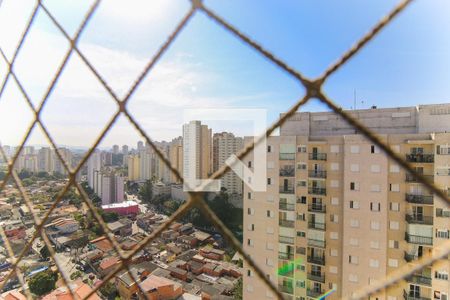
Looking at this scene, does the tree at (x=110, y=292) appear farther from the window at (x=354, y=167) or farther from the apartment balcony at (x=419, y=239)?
the apartment balcony at (x=419, y=239)

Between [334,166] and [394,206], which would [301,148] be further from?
[394,206]

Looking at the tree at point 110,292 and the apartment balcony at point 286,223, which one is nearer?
the apartment balcony at point 286,223

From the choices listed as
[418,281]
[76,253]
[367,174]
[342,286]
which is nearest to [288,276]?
[342,286]

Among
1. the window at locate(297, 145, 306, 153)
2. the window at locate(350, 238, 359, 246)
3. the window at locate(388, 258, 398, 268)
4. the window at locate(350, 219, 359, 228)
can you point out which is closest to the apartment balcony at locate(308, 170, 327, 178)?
the window at locate(297, 145, 306, 153)

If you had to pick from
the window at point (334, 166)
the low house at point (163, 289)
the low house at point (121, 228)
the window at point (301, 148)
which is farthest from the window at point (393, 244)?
the low house at point (121, 228)

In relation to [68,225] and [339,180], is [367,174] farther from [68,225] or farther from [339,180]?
[68,225]

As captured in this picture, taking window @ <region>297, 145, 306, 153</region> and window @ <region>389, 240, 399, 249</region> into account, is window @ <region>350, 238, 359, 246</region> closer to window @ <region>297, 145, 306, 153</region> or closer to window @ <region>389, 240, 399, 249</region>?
window @ <region>389, 240, 399, 249</region>
